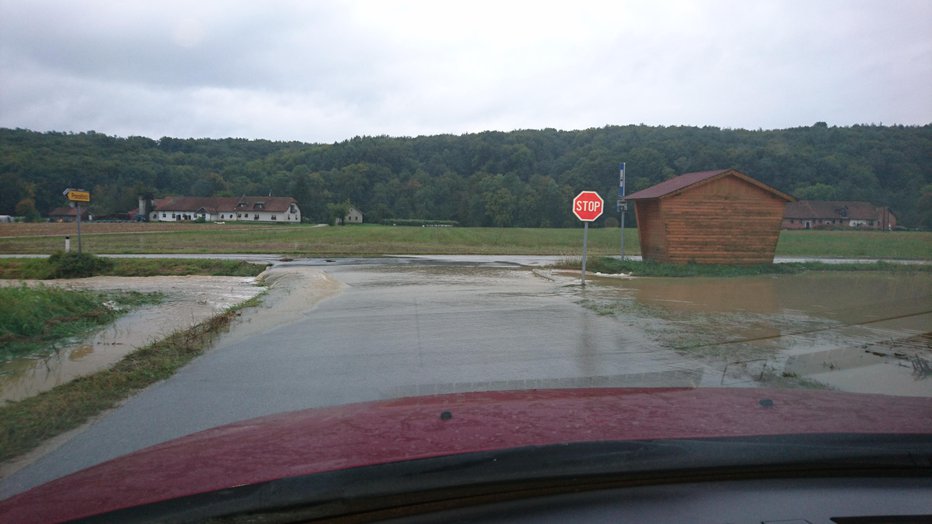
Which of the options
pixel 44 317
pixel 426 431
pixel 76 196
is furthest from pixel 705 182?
pixel 426 431

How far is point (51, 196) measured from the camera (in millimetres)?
74250

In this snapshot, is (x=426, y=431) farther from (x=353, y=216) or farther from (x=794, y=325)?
(x=353, y=216)

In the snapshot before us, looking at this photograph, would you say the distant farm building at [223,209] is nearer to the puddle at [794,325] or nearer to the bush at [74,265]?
the bush at [74,265]

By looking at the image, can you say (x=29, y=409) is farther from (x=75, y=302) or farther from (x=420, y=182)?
(x=420, y=182)

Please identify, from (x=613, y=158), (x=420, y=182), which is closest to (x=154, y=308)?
(x=613, y=158)

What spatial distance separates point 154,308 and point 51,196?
73.0 meters

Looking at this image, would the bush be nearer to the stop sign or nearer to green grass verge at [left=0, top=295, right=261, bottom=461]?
green grass verge at [left=0, top=295, right=261, bottom=461]

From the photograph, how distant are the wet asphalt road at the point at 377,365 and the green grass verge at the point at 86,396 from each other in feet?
0.87

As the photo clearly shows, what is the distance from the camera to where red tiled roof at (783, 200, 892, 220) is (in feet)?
98.7

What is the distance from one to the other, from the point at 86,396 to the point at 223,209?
355 feet

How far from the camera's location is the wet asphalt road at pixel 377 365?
5773mm

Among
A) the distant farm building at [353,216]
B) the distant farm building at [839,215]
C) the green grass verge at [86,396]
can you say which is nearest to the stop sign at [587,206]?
the green grass verge at [86,396]

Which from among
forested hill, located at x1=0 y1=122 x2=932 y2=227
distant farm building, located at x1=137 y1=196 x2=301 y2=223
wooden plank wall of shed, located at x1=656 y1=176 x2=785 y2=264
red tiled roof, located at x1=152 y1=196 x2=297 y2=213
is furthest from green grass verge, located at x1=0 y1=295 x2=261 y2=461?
red tiled roof, located at x1=152 y1=196 x2=297 y2=213

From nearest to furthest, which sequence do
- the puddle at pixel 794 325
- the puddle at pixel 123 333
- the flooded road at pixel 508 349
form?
the flooded road at pixel 508 349, the puddle at pixel 794 325, the puddle at pixel 123 333
